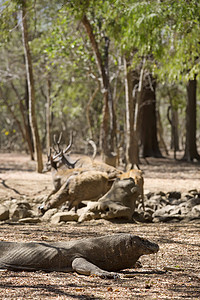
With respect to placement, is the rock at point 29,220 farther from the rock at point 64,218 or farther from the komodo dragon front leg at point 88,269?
the komodo dragon front leg at point 88,269

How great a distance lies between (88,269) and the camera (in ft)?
14.3

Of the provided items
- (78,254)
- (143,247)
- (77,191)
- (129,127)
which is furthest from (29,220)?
(129,127)

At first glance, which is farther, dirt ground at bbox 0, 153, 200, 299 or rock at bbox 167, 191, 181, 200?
rock at bbox 167, 191, 181, 200

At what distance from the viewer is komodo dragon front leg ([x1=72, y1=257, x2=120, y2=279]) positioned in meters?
4.28

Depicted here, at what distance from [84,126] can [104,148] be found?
26534 mm

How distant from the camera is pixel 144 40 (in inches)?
349

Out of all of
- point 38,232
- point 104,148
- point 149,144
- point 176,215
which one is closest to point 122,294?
point 38,232

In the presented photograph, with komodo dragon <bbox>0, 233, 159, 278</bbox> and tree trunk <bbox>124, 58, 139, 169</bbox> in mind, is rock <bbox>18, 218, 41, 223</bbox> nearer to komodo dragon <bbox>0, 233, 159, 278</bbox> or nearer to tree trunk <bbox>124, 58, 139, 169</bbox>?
komodo dragon <bbox>0, 233, 159, 278</bbox>

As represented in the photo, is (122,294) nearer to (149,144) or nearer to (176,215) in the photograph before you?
(176,215)

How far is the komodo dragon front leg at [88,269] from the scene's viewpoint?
4277 mm

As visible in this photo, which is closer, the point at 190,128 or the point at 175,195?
the point at 175,195

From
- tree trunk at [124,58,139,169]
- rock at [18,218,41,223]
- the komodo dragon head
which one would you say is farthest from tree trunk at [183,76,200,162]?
the komodo dragon head

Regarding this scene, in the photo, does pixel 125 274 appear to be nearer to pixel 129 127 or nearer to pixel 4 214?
pixel 4 214

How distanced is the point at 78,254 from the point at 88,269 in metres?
0.28
